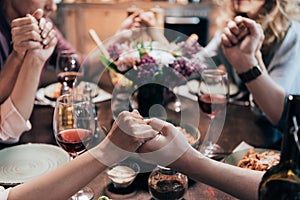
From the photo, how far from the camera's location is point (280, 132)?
145 cm

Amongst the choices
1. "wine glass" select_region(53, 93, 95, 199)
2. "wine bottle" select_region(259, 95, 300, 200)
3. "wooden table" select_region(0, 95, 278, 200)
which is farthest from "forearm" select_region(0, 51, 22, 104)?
"wine bottle" select_region(259, 95, 300, 200)

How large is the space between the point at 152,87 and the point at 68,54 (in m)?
0.48

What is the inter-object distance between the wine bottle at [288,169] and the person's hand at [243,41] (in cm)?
89

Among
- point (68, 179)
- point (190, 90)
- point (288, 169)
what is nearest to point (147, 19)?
point (190, 90)

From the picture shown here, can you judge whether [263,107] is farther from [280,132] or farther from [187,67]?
[187,67]

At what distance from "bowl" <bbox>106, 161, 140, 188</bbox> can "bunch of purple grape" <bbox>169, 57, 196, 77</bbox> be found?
0.41 metres

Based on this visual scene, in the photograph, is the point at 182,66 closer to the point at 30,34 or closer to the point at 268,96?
the point at 268,96

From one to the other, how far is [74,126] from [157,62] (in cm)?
39

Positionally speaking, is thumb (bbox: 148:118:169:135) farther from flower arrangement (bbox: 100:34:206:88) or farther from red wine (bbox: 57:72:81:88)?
red wine (bbox: 57:72:81:88)

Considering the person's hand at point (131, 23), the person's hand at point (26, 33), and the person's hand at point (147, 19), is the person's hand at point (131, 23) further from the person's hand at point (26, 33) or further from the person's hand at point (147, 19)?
the person's hand at point (26, 33)

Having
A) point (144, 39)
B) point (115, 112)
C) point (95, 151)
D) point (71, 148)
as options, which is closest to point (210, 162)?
point (95, 151)

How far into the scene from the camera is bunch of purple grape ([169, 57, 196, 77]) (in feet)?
4.53

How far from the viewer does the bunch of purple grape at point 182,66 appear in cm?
138

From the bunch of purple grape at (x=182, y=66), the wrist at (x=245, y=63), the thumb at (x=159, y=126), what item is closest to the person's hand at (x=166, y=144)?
the thumb at (x=159, y=126)
